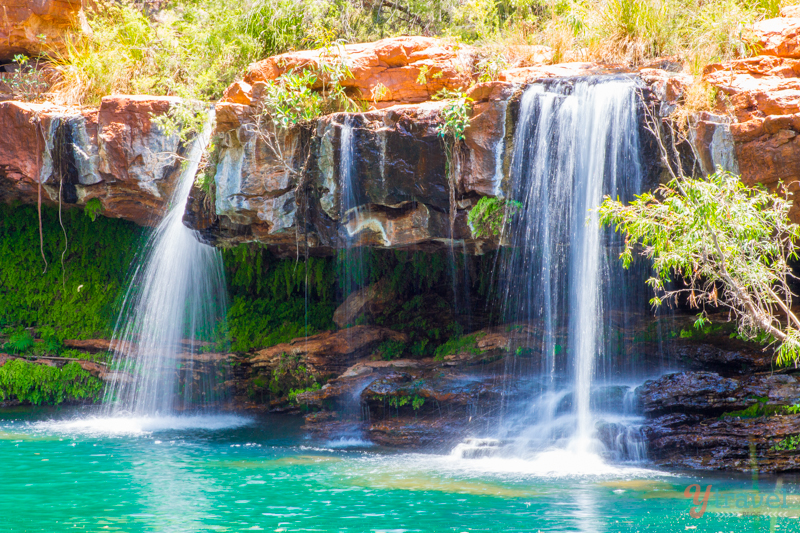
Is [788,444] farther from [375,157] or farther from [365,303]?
[365,303]

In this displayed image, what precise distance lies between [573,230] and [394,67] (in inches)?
163

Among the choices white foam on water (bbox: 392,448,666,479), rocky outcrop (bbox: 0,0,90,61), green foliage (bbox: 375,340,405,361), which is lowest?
white foam on water (bbox: 392,448,666,479)

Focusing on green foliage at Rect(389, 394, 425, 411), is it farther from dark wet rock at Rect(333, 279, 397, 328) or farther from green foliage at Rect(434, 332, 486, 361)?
dark wet rock at Rect(333, 279, 397, 328)

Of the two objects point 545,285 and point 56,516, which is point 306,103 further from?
point 56,516

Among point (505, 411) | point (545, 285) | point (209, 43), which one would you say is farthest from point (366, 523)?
point (209, 43)

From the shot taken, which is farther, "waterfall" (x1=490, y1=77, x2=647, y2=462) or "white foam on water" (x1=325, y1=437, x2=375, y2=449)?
"white foam on water" (x1=325, y1=437, x2=375, y2=449)

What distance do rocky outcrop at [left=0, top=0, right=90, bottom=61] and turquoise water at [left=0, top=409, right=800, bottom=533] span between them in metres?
9.32

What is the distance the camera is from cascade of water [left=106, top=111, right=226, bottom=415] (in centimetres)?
1334

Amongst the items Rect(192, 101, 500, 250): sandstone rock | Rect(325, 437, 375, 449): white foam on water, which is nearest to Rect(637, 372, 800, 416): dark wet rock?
Rect(192, 101, 500, 250): sandstone rock

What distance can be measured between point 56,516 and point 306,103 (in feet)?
23.2

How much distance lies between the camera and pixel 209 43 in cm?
1378

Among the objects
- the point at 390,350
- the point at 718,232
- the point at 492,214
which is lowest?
the point at 390,350

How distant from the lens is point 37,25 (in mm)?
14820

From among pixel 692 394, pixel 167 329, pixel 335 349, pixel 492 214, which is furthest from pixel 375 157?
pixel 167 329
